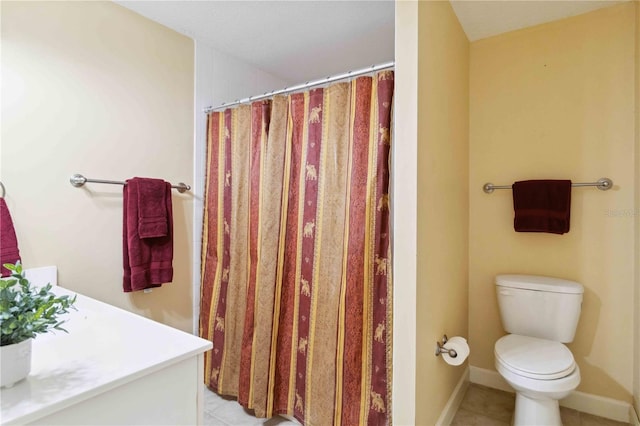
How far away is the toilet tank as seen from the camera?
1795mm

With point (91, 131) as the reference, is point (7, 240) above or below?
below

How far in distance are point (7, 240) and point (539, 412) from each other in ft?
8.24

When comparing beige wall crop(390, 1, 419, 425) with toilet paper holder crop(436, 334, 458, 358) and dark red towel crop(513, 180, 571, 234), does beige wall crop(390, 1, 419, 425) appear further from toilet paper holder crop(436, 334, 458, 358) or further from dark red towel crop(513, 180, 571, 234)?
dark red towel crop(513, 180, 571, 234)

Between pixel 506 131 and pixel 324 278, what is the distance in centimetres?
155

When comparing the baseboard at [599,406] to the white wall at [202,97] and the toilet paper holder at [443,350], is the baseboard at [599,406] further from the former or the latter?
the white wall at [202,97]

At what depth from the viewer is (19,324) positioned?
A: 26.9 inches

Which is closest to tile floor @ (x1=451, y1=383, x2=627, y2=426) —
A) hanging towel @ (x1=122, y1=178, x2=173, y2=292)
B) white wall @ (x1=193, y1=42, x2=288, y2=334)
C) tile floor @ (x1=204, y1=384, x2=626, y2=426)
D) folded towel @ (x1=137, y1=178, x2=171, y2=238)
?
tile floor @ (x1=204, y1=384, x2=626, y2=426)

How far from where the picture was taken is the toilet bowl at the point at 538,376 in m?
1.49

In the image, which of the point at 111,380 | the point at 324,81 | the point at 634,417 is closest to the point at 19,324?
the point at 111,380

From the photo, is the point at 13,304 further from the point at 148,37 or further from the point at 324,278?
the point at 148,37

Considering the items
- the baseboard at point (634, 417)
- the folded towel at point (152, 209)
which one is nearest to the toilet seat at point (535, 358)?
the baseboard at point (634, 417)

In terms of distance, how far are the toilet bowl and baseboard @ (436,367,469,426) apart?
1.01 feet

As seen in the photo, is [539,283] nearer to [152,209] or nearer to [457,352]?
[457,352]

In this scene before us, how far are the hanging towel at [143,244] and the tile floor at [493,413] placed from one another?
1.86 metres
